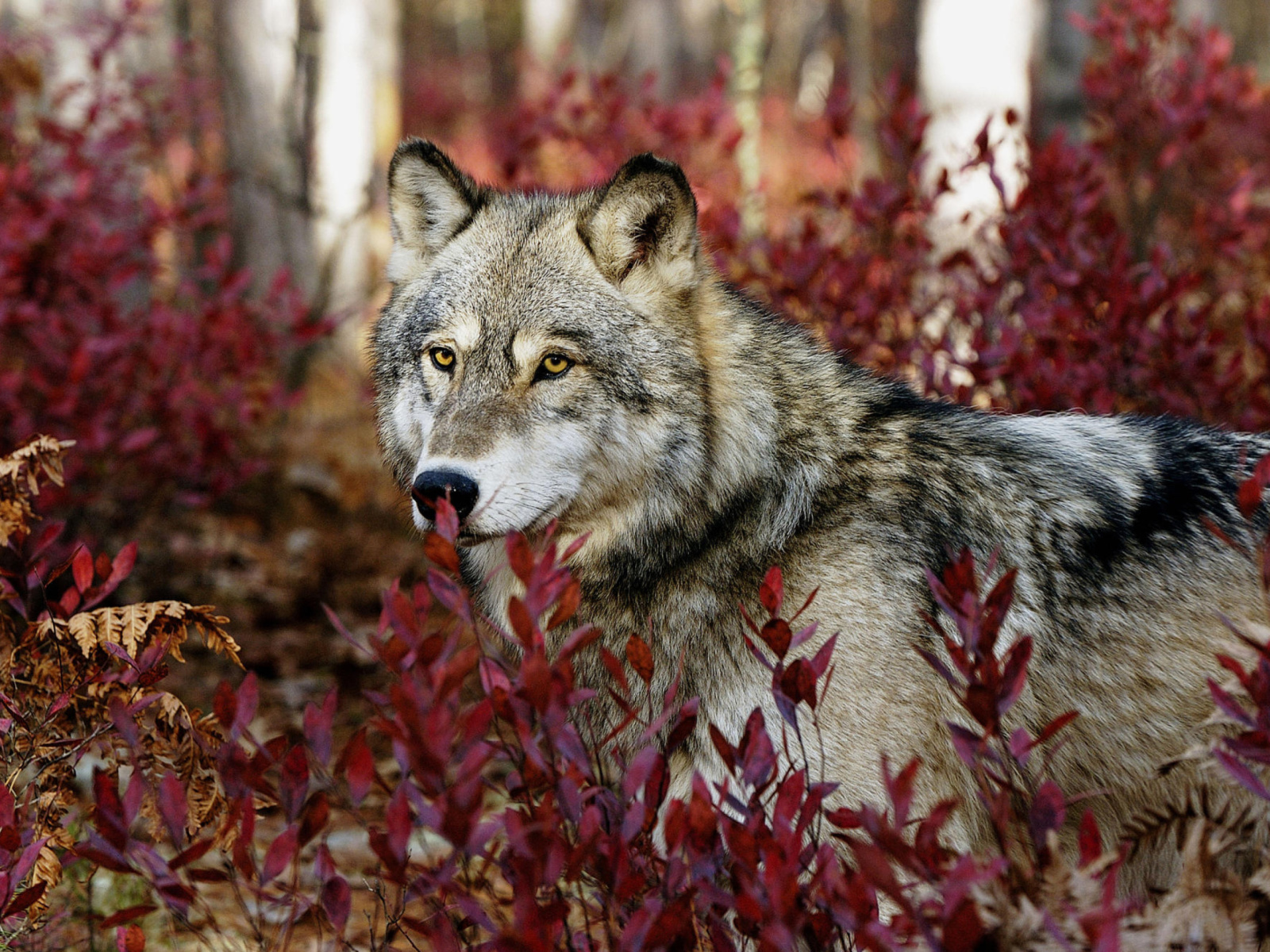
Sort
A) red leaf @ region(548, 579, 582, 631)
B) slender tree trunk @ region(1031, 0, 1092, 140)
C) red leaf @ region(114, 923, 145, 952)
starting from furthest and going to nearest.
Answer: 1. slender tree trunk @ region(1031, 0, 1092, 140)
2. red leaf @ region(114, 923, 145, 952)
3. red leaf @ region(548, 579, 582, 631)

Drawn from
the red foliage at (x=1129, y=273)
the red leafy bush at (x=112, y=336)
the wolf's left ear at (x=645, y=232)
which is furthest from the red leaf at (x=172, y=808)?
the red leafy bush at (x=112, y=336)

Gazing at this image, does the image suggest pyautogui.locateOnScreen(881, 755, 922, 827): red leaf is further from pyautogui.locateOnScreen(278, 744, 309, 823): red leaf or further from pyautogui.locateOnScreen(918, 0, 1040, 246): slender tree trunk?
pyautogui.locateOnScreen(918, 0, 1040, 246): slender tree trunk

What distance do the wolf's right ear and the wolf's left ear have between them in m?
0.48

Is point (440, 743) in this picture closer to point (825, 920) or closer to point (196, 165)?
point (825, 920)

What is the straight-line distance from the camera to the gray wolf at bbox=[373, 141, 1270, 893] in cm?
265

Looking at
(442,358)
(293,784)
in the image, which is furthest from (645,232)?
(293,784)

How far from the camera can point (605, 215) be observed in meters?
3.12

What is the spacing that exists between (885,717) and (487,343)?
1.45 m

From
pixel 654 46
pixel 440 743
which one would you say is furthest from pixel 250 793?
pixel 654 46

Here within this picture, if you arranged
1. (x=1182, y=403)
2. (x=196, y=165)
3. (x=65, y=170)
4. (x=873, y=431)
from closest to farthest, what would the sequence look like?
(x=873, y=431) → (x=1182, y=403) → (x=65, y=170) → (x=196, y=165)

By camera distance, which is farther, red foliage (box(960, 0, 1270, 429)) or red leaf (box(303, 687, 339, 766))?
red foliage (box(960, 0, 1270, 429))

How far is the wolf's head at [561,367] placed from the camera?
9.25ft

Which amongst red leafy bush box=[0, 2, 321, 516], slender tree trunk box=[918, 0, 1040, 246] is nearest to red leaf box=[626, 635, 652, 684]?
red leafy bush box=[0, 2, 321, 516]

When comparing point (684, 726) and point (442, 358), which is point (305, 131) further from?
point (684, 726)
